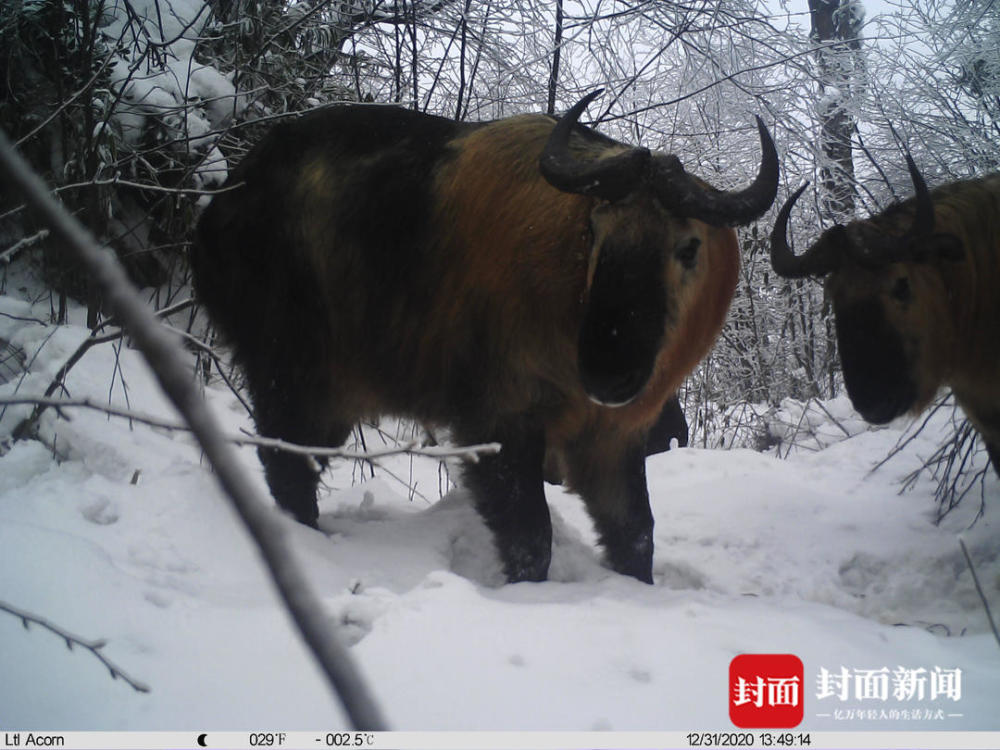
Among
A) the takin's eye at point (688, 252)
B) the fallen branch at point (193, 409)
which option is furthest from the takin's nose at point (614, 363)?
the fallen branch at point (193, 409)

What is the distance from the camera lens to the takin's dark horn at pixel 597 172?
2062 millimetres

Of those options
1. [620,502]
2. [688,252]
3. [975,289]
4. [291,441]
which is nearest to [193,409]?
[688,252]

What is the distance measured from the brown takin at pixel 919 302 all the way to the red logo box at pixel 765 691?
1245 millimetres

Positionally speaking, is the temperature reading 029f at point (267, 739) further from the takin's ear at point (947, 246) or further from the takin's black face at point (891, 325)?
the takin's ear at point (947, 246)

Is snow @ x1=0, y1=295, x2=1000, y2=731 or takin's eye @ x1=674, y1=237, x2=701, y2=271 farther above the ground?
takin's eye @ x1=674, y1=237, x2=701, y2=271

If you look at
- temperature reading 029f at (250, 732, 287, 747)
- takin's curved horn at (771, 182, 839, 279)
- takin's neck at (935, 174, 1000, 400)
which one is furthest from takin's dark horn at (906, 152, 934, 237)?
temperature reading 029f at (250, 732, 287, 747)

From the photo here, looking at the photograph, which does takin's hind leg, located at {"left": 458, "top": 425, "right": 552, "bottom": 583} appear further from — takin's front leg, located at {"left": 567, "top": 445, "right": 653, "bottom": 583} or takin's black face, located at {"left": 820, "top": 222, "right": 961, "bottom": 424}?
takin's black face, located at {"left": 820, "top": 222, "right": 961, "bottom": 424}

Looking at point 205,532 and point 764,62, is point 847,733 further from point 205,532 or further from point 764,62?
point 764,62

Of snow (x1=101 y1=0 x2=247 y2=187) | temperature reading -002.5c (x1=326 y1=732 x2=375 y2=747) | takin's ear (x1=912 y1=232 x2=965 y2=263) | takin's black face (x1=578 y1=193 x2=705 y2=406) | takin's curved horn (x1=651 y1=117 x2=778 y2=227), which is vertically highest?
snow (x1=101 y1=0 x2=247 y2=187)

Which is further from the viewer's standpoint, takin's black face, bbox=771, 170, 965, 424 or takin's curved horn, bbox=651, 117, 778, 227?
takin's black face, bbox=771, 170, 965, 424

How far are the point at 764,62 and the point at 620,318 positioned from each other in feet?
11.2

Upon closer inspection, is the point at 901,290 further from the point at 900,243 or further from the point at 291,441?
the point at 291,441

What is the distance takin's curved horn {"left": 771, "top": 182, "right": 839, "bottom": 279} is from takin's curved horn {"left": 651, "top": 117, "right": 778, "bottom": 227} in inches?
16.8

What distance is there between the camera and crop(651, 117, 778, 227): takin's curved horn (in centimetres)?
206
